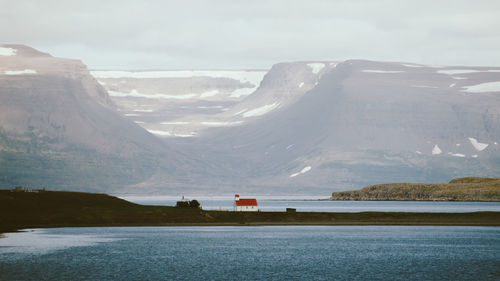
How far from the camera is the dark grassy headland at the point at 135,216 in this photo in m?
160

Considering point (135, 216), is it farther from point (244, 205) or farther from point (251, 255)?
point (251, 255)

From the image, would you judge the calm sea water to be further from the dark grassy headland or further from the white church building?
the white church building

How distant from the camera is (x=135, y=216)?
16850 centimetres

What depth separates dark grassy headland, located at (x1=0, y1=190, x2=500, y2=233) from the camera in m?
160

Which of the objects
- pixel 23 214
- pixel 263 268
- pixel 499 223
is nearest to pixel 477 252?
pixel 263 268

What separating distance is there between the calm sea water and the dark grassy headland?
250 centimetres

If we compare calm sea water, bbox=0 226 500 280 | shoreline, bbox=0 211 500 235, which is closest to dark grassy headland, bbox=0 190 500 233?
Answer: shoreline, bbox=0 211 500 235

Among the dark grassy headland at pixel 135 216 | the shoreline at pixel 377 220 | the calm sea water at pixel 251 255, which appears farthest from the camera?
the shoreline at pixel 377 220

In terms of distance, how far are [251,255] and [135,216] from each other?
5224 centimetres

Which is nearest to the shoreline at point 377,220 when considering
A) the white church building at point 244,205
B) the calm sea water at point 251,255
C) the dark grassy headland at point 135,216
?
the dark grassy headland at point 135,216

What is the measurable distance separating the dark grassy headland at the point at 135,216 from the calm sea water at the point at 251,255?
8.19ft

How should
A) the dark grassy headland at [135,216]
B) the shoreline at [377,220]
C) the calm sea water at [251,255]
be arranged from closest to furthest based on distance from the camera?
the calm sea water at [251,255], the dark grassy headland at [135,216], the shoreline at [377,220]

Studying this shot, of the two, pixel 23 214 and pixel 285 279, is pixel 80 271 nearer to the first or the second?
pixel 285 279

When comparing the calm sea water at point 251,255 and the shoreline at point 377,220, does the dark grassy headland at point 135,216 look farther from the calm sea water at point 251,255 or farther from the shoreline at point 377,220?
the calm sea water at point 251,255
